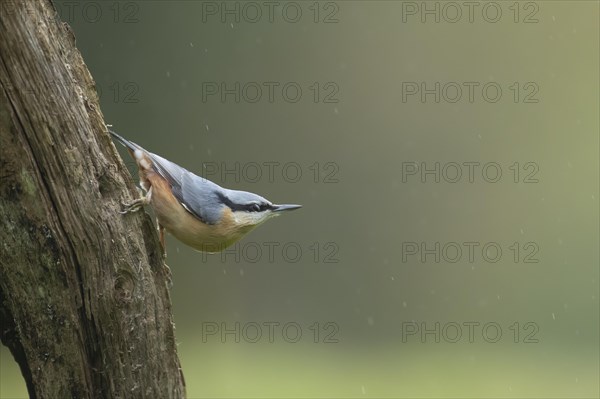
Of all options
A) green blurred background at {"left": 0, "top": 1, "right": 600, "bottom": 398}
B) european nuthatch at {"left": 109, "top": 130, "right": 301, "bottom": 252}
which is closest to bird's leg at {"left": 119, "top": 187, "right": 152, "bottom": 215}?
european nuthatch at {"left": 109, "top": 130, "right": 301, "bottom": 252}

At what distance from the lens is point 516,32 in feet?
22.4

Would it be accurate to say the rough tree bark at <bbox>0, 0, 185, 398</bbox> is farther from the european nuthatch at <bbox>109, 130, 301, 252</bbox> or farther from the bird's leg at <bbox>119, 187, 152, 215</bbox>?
the european nuthatch at <bbox>109, 130, 301, 252</bbox>

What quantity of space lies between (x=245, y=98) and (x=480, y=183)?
197 centimetres

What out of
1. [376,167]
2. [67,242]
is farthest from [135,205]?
[376,167]

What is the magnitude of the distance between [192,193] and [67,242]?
22.2 inches

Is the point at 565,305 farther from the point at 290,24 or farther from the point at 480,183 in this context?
the point at 290,24

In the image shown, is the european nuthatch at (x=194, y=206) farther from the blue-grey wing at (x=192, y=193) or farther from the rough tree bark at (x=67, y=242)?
the rough tree bark at (x=67, y=242)

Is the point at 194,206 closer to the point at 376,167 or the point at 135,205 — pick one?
the point at 135,205

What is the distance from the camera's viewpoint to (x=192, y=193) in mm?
2795

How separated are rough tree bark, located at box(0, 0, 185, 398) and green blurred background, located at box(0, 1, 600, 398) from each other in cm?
357

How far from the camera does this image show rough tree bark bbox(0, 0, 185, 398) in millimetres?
2227

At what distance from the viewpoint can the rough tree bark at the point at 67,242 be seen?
223 cm

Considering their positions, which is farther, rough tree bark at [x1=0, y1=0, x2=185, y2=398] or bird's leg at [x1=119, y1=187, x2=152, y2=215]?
bird's leg at [x1=119, y1=187, x2=152, y2=215]

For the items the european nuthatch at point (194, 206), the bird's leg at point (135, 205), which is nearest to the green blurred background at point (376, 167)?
the european nuthatch at point (194, 206)
